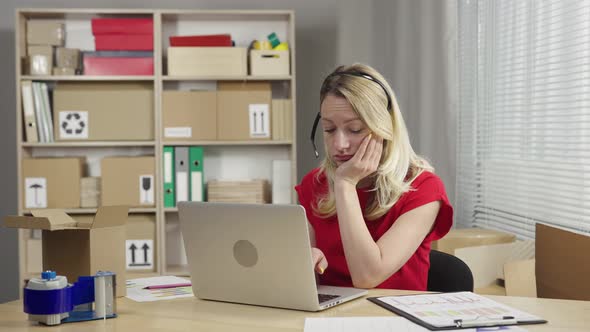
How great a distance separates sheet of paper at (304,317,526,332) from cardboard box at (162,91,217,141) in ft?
8.64

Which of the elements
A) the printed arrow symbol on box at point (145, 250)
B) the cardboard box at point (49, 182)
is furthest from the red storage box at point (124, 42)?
the printed arrow symbol on box at point (145, 250)

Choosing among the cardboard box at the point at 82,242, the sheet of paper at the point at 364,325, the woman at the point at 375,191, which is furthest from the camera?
the woman at the point at 375,191

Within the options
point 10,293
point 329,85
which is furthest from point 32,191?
point 329,85

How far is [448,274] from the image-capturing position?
74.4 inches

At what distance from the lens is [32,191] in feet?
12.5

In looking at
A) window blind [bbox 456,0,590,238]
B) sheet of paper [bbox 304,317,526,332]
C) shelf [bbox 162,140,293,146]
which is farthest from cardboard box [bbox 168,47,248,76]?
sheet of paper [bbox 304,317,526,332]

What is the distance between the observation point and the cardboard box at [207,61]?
388 cm

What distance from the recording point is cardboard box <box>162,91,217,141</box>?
3875 millimetres

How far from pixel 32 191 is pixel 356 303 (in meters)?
2.82

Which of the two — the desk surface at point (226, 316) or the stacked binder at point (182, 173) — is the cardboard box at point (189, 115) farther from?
the desk surface at point (226, 316)

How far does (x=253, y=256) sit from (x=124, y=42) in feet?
8.87

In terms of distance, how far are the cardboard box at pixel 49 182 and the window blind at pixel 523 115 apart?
2078mm

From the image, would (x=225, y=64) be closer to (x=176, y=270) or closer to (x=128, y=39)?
(x=128, y=39)

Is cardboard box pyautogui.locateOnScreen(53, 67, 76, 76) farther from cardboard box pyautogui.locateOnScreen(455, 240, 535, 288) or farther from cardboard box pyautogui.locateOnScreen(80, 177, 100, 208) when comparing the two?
cardboard box pyautogui.locateOnScreen(455, 240, 535, 288)
